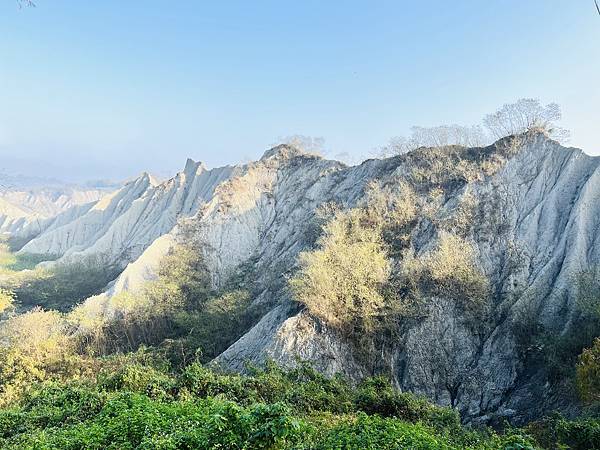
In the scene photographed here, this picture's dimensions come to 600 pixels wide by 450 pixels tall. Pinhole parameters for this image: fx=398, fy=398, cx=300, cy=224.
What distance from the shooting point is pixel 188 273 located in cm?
3381

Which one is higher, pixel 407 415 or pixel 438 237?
pixel 438 237

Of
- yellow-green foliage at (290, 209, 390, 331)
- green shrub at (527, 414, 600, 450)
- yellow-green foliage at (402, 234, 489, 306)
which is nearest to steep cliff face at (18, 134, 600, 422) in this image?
yellow-green foliage at (402, 234, 489, 306)

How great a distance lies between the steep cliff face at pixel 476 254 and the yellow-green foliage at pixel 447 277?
0.71 meters

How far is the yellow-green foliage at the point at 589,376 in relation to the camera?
13711 mm

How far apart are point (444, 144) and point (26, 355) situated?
32.5 metres

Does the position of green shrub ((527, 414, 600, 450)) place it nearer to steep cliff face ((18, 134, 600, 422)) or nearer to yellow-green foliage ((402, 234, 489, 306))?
steep cliff face ((18, 134, 600, 422))

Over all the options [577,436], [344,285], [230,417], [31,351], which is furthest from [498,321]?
[31,351]

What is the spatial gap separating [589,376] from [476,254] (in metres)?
10.5

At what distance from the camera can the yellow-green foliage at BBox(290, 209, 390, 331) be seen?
20234mm

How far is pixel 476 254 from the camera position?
2383 centimetres

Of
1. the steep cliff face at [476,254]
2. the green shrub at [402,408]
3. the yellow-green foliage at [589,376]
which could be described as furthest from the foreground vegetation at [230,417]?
the steep cliff face at [476,254]

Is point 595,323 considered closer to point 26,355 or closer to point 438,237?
point 438,237

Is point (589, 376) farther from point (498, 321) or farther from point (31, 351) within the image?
point (31, 351)

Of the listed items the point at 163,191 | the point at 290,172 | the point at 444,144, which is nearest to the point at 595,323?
the point at 444,144
